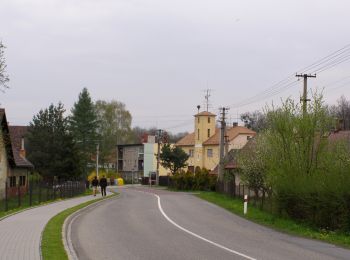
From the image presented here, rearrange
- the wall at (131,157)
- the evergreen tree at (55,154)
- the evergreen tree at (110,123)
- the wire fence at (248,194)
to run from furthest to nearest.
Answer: the wall at (131,157) < the evergreen tree at (110,123) < the evergreen tree at (55,154) < the wire fence at (248,194)

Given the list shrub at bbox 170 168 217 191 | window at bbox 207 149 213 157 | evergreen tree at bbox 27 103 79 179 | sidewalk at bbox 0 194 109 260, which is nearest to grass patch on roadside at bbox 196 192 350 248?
sidewalk at bbox 0 194 109 260

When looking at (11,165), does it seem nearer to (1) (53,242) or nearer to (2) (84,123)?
(1) (53,242)

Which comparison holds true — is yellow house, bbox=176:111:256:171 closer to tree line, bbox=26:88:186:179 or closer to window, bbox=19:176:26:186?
tree line, bbox=26:88:186:179

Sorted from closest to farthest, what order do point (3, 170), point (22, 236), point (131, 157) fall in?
point (22, 236)
point (3, 170)
point (131, 157)

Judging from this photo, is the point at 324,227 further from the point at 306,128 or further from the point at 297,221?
the point at 306,128

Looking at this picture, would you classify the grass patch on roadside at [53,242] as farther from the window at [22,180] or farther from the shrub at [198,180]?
the shrub at [198,180]

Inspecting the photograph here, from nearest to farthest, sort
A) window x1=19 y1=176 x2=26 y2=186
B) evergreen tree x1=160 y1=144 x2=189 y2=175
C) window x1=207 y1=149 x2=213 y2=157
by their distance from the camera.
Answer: window x1=19 y1=176 x2=26 y2=186, evergreen tree x1=160 y1=144 x2=189 y2=175, window x1=207 y1=149 x2=213 y2=157

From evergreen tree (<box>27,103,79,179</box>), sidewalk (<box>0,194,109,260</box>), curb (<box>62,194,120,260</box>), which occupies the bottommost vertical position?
curb (<box>62,194,120,260</box>)

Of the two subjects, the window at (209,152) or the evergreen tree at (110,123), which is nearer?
the window at (209,152)

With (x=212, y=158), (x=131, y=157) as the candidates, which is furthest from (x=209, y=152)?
(x=131, y=157)

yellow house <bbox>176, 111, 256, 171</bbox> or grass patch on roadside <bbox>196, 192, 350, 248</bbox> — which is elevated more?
yellow house <bbox>176, 111, 256, 171</bbox>

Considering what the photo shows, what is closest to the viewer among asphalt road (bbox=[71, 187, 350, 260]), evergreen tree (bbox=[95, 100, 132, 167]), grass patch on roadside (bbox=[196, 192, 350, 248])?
asphalt road (bbox=[71, 187, 350, 260])

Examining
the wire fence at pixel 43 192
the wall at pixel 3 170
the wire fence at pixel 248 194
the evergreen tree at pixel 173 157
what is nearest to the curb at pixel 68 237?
the wire fence at pixel 248 194

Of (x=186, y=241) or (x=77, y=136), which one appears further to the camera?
(x=77, y=136)
